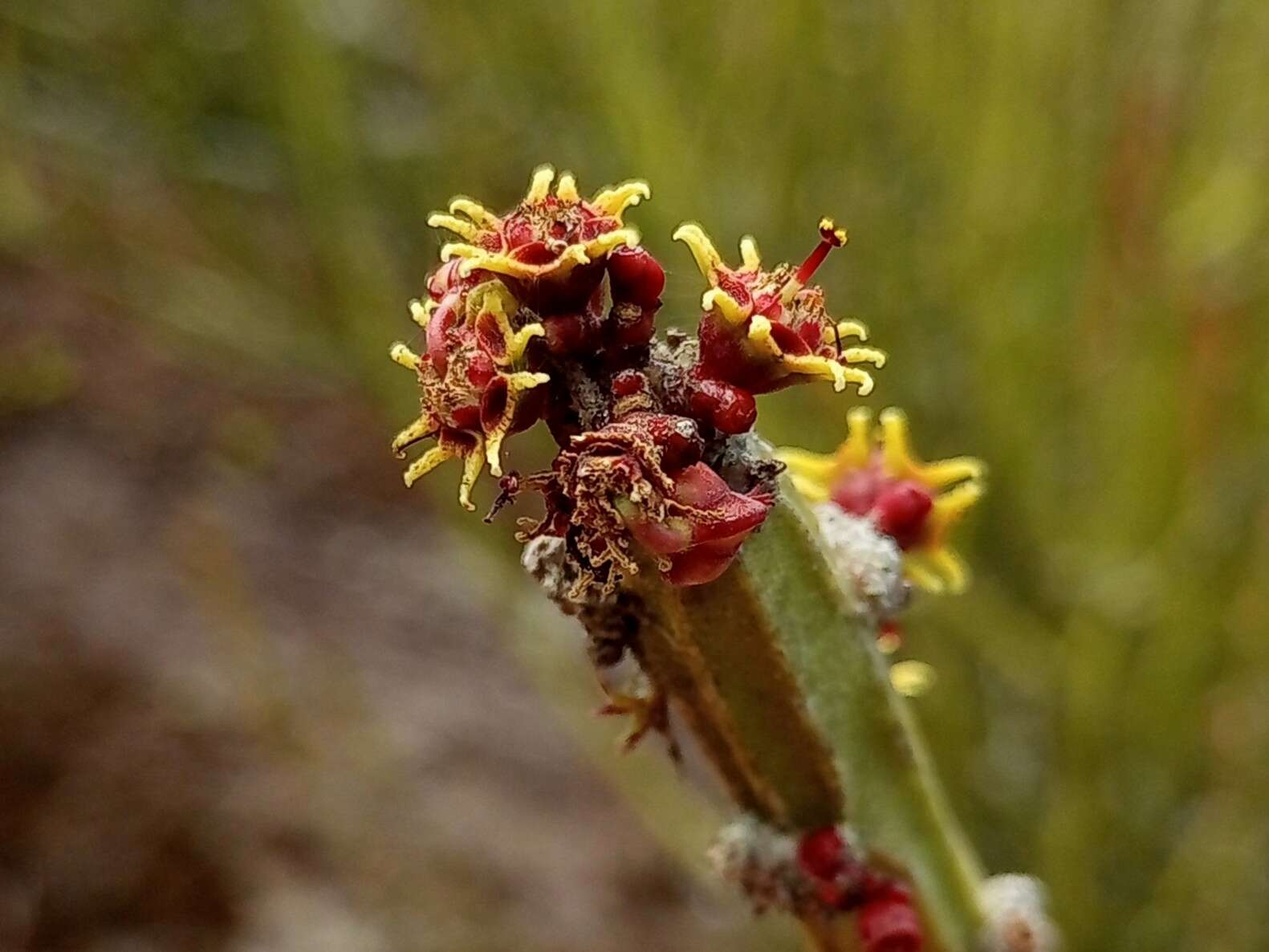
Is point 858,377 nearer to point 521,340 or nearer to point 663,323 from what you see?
point 521,340

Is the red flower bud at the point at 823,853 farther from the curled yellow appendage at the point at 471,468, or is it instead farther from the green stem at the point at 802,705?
the curled yellow appendage at the point at 471,468

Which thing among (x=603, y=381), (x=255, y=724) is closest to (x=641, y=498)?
(x=603, y=381)

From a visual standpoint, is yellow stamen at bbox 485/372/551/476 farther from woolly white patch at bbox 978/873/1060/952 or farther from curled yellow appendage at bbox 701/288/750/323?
woolly white patch at bbox 978/873/1060/952

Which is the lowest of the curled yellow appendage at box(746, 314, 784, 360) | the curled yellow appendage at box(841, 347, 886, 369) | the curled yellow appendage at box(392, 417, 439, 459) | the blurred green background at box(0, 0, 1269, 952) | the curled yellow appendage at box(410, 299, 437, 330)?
the curled yellow appendage at box(392, 417, 439, 459)

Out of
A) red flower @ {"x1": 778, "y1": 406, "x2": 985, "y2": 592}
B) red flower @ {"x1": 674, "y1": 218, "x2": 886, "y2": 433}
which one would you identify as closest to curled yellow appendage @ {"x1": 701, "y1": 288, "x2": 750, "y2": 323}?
red flower @ {"x1": 674, "y1": 218, "x2": 886, "y2": 433}

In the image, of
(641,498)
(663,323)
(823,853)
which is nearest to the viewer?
(641,498)

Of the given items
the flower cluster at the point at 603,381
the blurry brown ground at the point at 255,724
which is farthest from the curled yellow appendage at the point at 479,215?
the blurry brown ground at the point at 255,724
